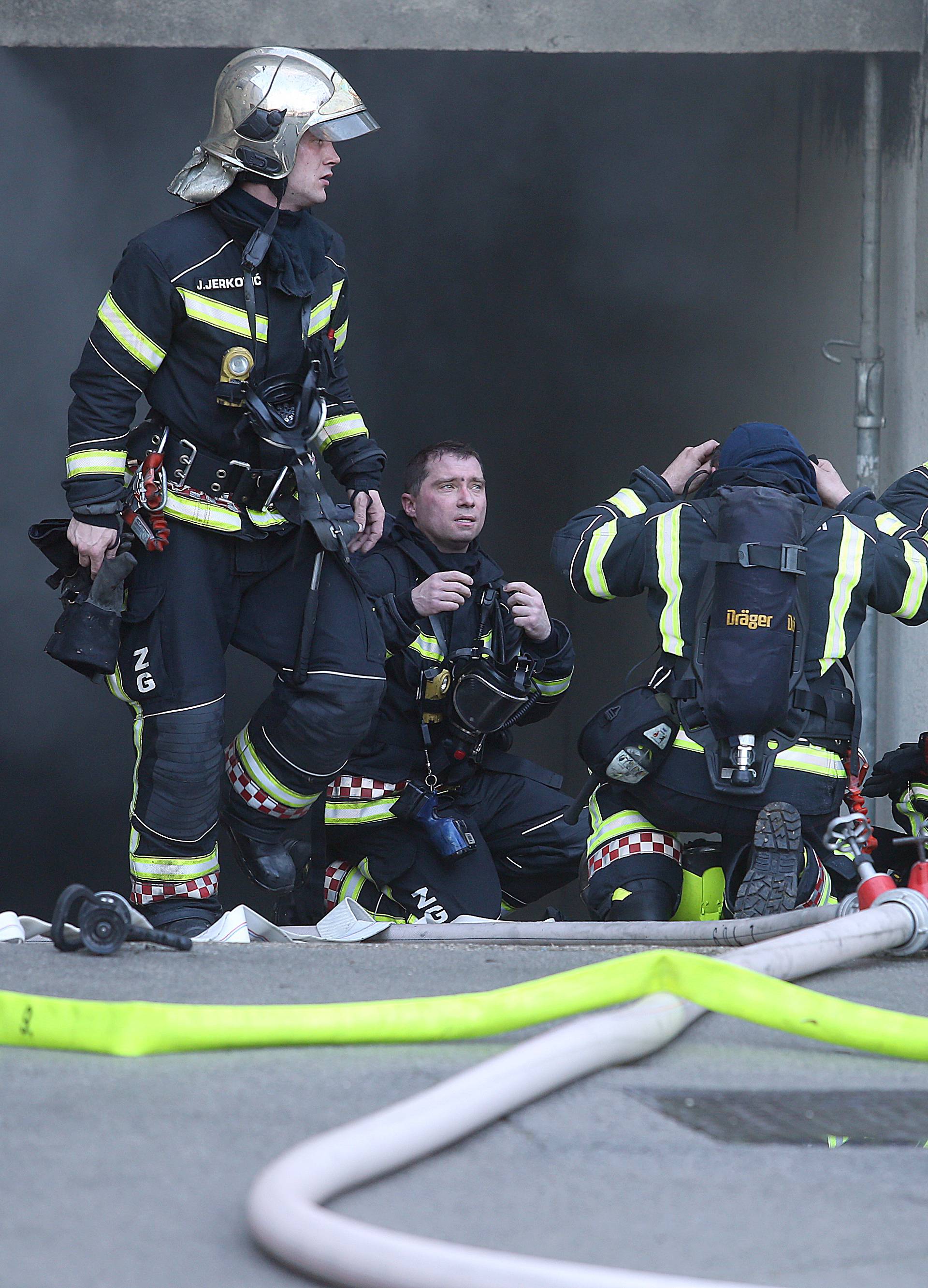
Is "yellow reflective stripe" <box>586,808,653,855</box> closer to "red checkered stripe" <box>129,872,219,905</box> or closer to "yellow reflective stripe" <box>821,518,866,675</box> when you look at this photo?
"yellow reflective stripe" <box>821,518,866,675</box>

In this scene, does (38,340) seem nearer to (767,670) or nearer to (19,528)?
(19,528)

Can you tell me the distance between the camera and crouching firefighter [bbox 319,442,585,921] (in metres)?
4.03

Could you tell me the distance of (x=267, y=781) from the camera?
379cm

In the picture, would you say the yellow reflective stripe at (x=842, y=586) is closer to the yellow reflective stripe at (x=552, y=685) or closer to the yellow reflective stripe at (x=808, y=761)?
the yellow reflective stripe at (x=808, y=761)

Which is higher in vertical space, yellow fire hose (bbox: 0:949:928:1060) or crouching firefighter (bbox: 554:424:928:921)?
crouching firefighter (bbox: 554:424:928:921)

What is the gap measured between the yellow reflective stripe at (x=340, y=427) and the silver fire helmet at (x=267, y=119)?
0.62 metres

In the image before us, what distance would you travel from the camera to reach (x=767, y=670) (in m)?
3.21

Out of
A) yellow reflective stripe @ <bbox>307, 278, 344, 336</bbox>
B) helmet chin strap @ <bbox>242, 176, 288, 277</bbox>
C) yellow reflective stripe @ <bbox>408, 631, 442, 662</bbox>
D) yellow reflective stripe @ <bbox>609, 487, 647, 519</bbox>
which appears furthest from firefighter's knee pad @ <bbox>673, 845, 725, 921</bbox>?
helmet chin strap @ <bbox>242, 176, 288, 277</bbox>

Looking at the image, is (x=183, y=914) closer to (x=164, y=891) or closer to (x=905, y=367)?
(x=164, y=891)

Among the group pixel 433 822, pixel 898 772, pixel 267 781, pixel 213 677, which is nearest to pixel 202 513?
pixel 213 677

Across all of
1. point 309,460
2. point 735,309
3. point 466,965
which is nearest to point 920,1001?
point 466,965

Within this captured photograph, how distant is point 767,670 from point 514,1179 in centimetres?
188

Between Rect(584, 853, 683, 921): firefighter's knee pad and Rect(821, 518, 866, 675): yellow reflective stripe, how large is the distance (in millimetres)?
570

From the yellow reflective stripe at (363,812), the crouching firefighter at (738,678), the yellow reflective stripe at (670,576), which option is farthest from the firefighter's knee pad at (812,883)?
the yellow reflective stripe at (363,812)
